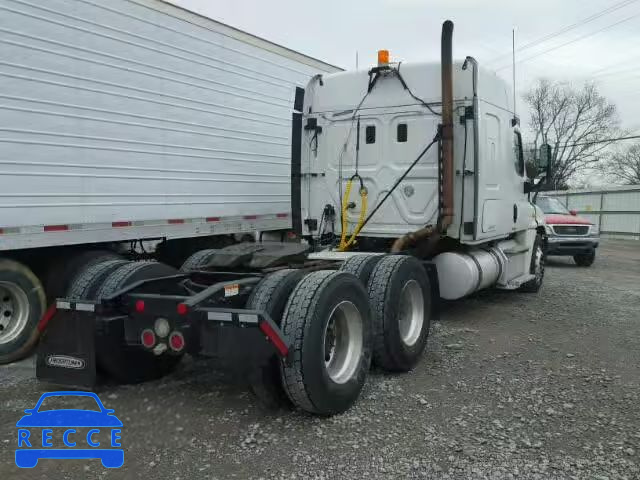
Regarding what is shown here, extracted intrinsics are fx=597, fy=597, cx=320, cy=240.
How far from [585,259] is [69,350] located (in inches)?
528

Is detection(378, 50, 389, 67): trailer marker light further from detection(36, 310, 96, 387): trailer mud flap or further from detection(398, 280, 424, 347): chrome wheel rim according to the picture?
detection(36, 310, 96, 387): trailer mud flap

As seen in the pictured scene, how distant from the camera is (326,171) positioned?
7562 millimetres

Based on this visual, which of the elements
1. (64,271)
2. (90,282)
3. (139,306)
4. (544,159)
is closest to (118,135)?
(64,271)

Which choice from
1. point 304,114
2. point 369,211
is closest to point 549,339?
point 369,211

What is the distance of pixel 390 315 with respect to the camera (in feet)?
16.8

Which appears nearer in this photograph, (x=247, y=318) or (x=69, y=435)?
(x=247, y=318)

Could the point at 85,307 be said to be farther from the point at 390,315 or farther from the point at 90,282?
the point at 390,315

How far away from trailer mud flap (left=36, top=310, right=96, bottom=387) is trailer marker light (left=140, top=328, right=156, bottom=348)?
1.22 feet

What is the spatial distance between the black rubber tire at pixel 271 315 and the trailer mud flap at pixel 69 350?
46.2 inches

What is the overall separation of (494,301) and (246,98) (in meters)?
4.78

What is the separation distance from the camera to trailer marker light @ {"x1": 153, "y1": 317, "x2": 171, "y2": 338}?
411cm

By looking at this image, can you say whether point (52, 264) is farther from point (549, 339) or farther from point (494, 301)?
point (494, 301)

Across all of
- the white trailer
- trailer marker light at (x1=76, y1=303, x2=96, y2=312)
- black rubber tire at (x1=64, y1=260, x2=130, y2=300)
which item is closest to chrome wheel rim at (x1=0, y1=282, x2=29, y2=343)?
the white trailer

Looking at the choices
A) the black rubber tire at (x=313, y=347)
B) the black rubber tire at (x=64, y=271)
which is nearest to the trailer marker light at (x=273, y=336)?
the black rubber tire at (x=313, y=347)
